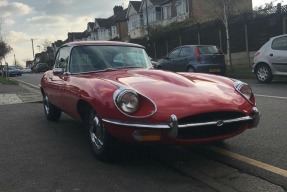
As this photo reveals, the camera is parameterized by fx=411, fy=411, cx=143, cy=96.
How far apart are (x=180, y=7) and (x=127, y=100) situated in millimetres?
40720

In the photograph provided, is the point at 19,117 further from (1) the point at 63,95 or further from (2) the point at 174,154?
(2) the point at 174,154

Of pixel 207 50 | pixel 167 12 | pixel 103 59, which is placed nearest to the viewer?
pixel 103 59

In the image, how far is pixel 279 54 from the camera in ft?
42.9

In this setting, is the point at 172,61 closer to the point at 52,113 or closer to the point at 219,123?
the point at 52,113

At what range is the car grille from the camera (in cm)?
414

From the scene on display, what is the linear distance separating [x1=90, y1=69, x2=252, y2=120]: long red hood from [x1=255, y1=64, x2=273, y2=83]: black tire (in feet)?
29.2

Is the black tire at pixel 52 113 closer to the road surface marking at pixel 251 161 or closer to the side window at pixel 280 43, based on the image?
the road surface marking at pixel 251 161

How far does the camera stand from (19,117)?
8.35 metres

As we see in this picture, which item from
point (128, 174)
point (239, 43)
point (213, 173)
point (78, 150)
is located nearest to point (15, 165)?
point (78, 150)

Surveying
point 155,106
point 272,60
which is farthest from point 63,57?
point 272,60

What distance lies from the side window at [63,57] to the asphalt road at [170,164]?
111 centimetres

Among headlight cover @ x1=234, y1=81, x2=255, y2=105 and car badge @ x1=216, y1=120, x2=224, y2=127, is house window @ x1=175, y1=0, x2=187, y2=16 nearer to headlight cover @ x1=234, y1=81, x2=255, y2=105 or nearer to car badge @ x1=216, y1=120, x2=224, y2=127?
headlight cover @ x1=234, y1=81, x2=255, y2=105

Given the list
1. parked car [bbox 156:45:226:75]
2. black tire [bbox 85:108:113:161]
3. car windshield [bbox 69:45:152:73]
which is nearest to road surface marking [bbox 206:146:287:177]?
black tire [bbox 85:108:113:161]

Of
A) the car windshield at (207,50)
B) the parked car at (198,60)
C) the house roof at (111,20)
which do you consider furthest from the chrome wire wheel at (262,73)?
the house roof at (111,20)
